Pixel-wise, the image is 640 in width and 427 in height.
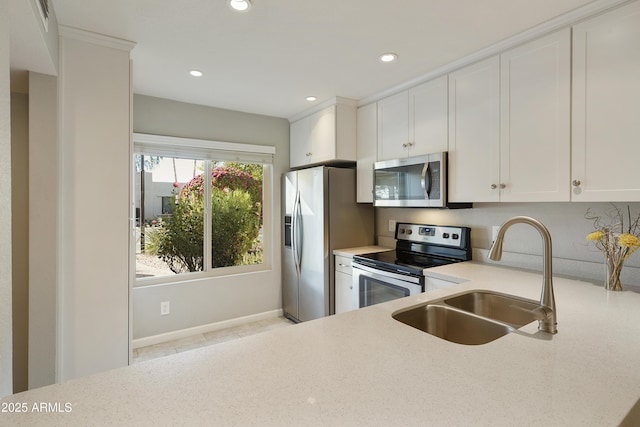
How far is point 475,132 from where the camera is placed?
230 centimetres

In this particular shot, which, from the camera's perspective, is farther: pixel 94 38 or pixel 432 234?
pixel 432 234

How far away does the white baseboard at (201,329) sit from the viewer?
311cm

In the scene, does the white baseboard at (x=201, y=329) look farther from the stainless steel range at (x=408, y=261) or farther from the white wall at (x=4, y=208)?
the white wall at (x=4, y=208)

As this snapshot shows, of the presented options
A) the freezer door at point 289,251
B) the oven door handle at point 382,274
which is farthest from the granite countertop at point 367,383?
the freezer door at point 289,251

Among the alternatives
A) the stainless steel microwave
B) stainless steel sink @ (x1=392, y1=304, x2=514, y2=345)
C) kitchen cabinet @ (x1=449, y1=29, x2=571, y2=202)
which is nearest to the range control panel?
the stainless steel microwave

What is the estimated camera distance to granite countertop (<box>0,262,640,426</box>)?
2.32ft

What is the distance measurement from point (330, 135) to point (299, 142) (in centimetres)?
60

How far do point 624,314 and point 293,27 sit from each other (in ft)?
7.17

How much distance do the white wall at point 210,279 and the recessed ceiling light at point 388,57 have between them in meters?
1.82

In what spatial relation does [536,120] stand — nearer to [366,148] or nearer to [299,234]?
[366,148]

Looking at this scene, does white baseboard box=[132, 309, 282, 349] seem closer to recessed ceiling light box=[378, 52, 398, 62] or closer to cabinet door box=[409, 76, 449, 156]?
cabinet door box=[409, 76, 449, 156]

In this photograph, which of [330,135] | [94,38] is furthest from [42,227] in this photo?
[330,135]

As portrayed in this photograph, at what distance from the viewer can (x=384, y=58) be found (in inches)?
91.7

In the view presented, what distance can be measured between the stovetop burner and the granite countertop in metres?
1.33
